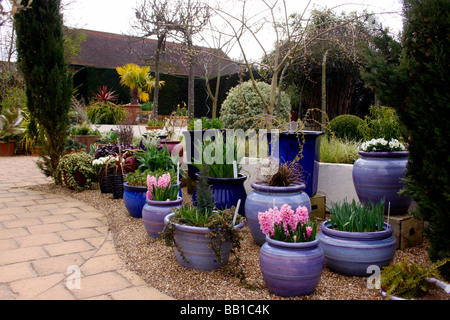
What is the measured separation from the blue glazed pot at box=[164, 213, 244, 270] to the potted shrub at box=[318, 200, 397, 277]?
2.21 ft

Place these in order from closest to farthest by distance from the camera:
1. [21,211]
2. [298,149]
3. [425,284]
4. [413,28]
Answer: [425,284] → [413,28] → [298,149] → [21,211]

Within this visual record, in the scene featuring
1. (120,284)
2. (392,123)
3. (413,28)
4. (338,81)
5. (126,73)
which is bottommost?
(120,284)

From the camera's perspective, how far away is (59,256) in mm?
3025

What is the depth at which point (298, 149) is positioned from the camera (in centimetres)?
379

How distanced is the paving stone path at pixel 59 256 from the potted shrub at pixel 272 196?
1.04 metres

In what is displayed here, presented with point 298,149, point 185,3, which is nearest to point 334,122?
point 298,149

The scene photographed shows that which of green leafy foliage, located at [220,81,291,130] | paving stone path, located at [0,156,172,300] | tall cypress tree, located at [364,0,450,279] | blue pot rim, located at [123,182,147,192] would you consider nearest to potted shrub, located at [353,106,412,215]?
tall cypress tree, located at [364,0,450,279]

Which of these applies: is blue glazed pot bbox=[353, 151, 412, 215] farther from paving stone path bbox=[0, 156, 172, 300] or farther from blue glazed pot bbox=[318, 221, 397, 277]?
paving stone path bbox=[0, 156, 172, 300]

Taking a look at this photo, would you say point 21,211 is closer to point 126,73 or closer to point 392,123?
point 392,123

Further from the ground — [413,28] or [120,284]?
[413,28]

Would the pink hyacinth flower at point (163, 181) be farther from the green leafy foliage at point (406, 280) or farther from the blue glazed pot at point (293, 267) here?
the green leafy foliage at point (406, 280)

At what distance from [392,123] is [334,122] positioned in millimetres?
2779

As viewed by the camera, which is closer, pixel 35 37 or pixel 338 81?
pixel 35 37

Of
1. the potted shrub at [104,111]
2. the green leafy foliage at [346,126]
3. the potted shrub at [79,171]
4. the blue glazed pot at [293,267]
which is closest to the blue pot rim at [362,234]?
the blue glazed pot at [293,267]
